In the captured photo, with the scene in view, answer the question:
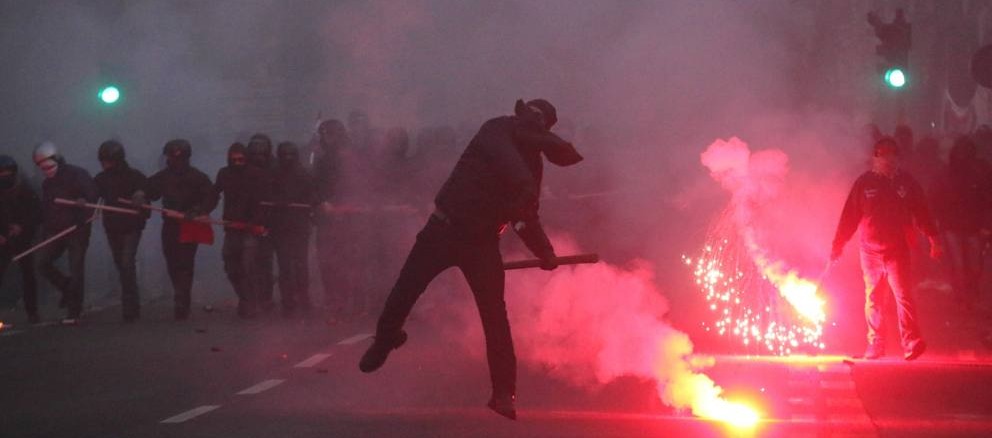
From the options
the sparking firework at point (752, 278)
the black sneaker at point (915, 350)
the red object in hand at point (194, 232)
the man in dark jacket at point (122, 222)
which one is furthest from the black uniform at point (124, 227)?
the black sneaker at point (915, 350)

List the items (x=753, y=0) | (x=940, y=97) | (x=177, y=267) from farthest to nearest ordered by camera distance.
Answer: (x=940, y=97) < (x=753, y=0) < (x=177, y=267)

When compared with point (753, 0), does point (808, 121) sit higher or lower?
lower

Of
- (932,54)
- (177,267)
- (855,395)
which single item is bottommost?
(855,395)

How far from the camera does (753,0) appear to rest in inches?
626

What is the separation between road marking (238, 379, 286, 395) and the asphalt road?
0.5 inches

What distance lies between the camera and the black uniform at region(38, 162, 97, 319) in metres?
14.5

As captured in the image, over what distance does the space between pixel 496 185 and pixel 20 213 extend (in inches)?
331

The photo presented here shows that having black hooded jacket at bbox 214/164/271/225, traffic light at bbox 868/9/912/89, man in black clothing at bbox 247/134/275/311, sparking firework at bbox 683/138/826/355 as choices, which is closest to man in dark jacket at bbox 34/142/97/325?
black hooded jacket at bbox 214/164/271/225

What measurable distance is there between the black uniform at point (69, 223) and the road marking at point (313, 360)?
14.0ft

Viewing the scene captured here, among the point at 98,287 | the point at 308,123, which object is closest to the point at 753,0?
the point at 98,287

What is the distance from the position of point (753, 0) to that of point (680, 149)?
169 cm

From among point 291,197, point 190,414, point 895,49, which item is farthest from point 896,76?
point 190,414

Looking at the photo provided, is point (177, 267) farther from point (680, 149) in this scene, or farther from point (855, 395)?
point (855, 395)

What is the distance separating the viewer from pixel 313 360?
10.8 m
